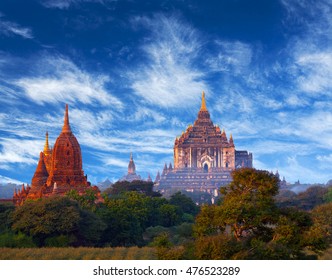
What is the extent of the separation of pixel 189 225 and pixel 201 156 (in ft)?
320

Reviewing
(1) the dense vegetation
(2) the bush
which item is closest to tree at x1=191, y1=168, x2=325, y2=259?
(1) the dense vegetation

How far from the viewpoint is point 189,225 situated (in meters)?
47.2

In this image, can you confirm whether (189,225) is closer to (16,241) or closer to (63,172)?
(16,241)

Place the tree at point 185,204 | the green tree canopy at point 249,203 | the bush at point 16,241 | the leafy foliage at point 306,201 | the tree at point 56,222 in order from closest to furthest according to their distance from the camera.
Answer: the green tree canopy at point 249,203
the bush at point 16,241
the tree at point 56,222
the tree at point 185,204
the leafy foliage at point 306,201

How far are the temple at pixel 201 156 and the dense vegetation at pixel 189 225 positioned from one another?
63.9 metres

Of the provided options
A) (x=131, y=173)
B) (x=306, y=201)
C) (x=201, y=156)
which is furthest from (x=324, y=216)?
(x=131, y=173)

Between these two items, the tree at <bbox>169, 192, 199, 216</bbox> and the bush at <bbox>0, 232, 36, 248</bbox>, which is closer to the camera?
the bush at <bbox>0, 232, 36, 248</bbox>

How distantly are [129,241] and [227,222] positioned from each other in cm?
2257

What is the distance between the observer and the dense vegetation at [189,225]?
71.8ft

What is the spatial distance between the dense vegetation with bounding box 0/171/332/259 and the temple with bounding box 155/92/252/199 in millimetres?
63869

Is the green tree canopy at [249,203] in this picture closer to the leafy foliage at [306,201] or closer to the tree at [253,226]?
the tree at [253,226]

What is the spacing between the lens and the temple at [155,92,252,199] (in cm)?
13938

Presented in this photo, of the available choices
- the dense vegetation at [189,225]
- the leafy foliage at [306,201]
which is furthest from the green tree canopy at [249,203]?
the leafy foliage at [306,201]

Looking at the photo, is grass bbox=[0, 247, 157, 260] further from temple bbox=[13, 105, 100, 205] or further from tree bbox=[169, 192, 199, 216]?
tree bbox=[169, 192, 199, 216]
